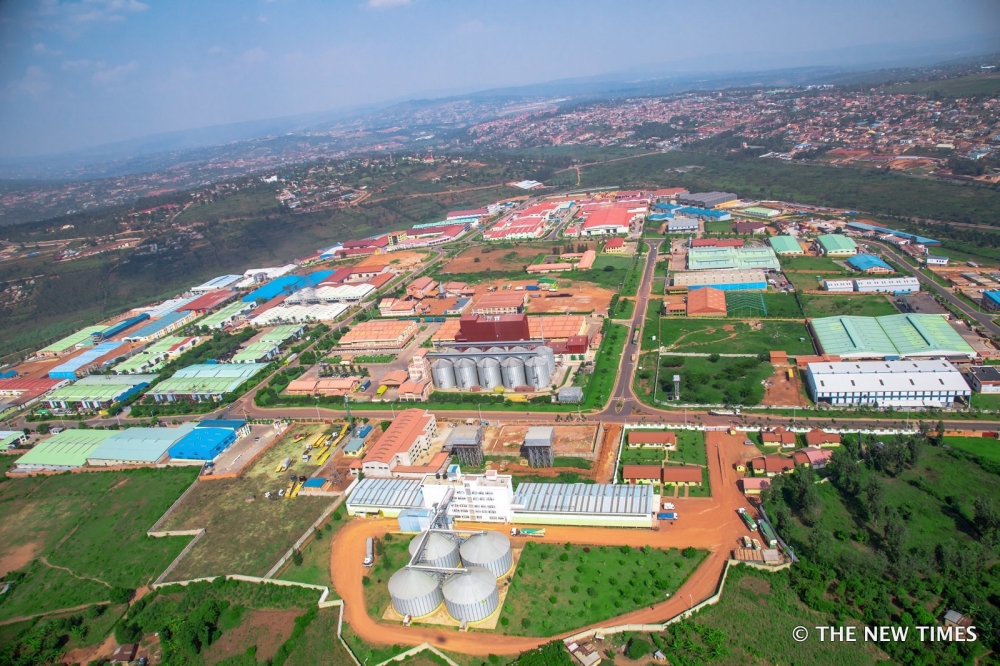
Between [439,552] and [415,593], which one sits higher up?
[439,552]

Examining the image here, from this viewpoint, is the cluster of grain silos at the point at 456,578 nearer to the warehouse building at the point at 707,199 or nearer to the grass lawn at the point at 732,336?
the grass lawn at the point at 732,336

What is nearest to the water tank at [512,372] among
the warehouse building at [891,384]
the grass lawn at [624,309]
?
the grass lawn at [624,309]

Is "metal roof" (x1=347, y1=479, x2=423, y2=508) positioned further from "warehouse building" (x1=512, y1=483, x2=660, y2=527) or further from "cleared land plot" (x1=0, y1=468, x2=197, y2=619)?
"cleared land plot" (x1=0, y1=468, x2=197, y2=619)

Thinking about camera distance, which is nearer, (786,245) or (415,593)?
(415,593)

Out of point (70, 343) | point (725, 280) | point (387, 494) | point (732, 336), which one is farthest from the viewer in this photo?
point (70, 343)

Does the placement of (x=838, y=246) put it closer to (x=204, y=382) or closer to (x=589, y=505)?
(x=589, y=505)

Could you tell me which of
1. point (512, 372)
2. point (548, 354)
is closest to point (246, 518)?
point (512, 372)
